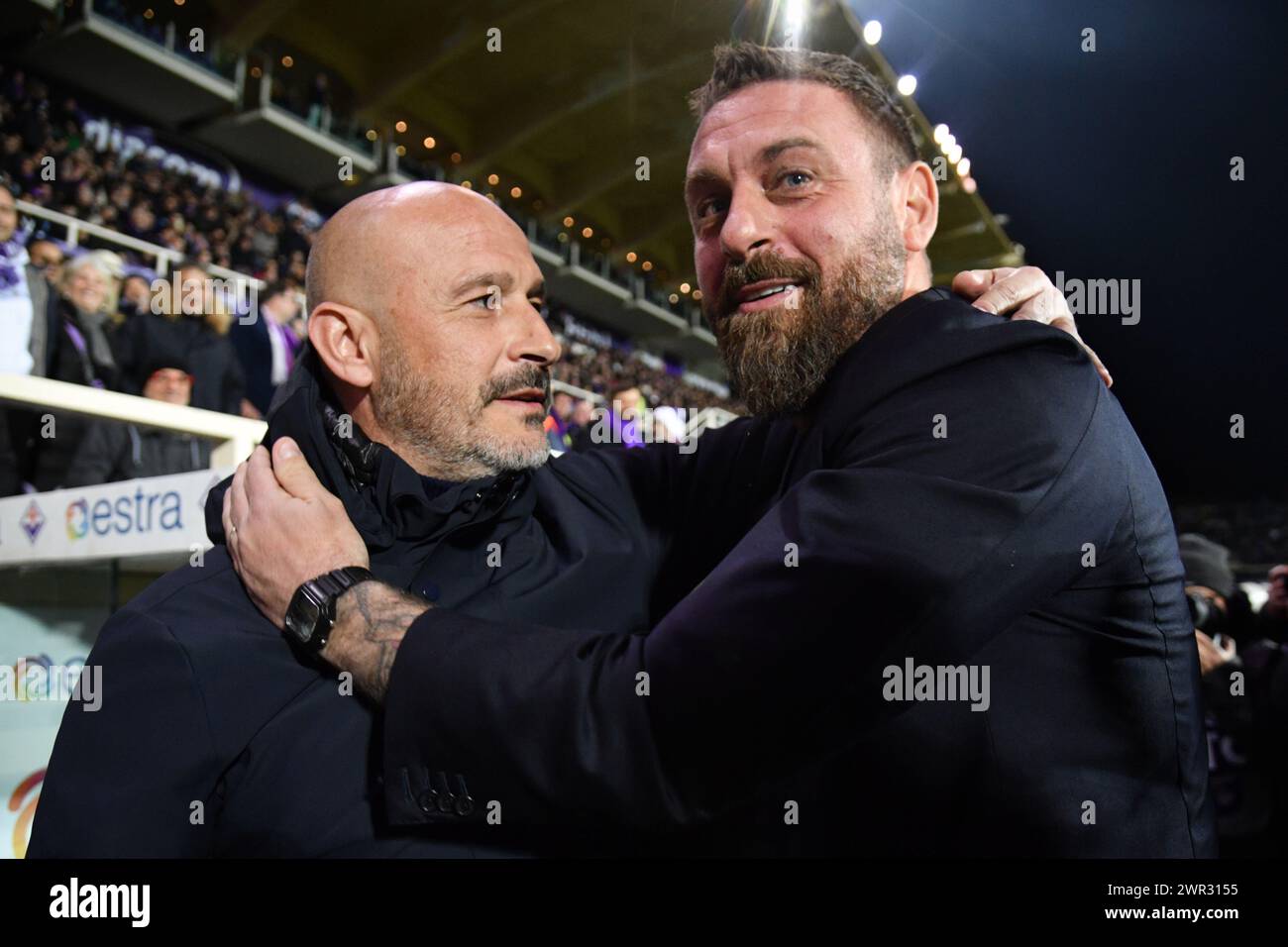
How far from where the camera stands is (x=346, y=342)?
174 centimetres

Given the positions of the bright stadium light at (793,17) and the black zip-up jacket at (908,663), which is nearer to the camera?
the black zip-up jacket at (908,663)

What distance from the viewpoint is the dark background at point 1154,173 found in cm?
470

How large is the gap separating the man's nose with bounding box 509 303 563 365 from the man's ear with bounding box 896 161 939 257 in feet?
2.34

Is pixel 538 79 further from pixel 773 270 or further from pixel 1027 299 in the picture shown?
pixel 1027 299

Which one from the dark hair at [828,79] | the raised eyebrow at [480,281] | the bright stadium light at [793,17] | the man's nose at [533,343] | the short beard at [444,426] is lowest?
the short beard at [444,426]

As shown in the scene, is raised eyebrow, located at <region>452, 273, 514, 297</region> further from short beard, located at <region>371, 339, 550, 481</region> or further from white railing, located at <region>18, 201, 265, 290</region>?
white railing, located at <region>18, 201, 265, 290</region>

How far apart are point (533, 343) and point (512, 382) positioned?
0.09 meters

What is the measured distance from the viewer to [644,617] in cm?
182

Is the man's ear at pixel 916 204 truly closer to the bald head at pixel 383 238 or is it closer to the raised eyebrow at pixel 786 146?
the raised eyebrow at pixel 786 146

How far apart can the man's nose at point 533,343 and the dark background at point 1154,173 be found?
1971mm

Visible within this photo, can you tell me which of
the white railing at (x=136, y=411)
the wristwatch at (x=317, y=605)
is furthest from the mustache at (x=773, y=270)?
the white railing at (x=136, y=411)

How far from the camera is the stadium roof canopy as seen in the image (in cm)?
1134
